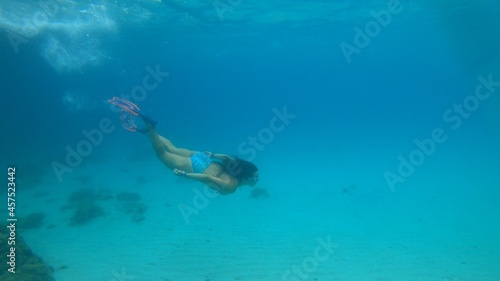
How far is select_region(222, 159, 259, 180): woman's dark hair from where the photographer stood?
7379 millimetres

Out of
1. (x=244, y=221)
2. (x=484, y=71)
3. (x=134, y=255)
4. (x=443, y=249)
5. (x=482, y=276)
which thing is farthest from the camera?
(x=484, y=71)

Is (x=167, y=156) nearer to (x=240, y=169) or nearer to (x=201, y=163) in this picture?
(x=201, y=163)

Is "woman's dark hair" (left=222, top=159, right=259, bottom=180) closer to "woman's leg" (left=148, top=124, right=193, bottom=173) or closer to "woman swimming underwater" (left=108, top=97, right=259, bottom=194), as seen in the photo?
"woman swimming underwater" (left=108, top=97, right=259, bottom=194)

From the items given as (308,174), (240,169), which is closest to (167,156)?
(240,169)

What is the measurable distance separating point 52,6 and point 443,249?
90.7ft

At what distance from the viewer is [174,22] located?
31.1m

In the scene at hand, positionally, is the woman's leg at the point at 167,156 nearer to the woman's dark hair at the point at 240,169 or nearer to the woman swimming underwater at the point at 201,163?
the woman swimming underwater at the point at 201,163

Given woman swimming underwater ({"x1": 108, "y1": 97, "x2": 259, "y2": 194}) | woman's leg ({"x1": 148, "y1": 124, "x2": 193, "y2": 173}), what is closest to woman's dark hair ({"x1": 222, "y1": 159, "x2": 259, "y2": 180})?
woman swimming underwater ({"x1": 108, "y1": 97, "x2": 259, "y2": 194})

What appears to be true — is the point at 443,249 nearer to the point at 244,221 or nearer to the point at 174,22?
the point at 244,221

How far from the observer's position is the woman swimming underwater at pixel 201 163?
7.30 m

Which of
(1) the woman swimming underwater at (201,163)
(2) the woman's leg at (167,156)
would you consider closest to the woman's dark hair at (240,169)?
(1) the woman swimming underwater at (201,163)

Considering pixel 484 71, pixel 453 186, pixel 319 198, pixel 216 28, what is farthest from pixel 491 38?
pixel 319 198

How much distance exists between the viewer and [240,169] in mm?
7445

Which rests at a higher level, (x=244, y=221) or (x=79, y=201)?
(x=244, y=221)
